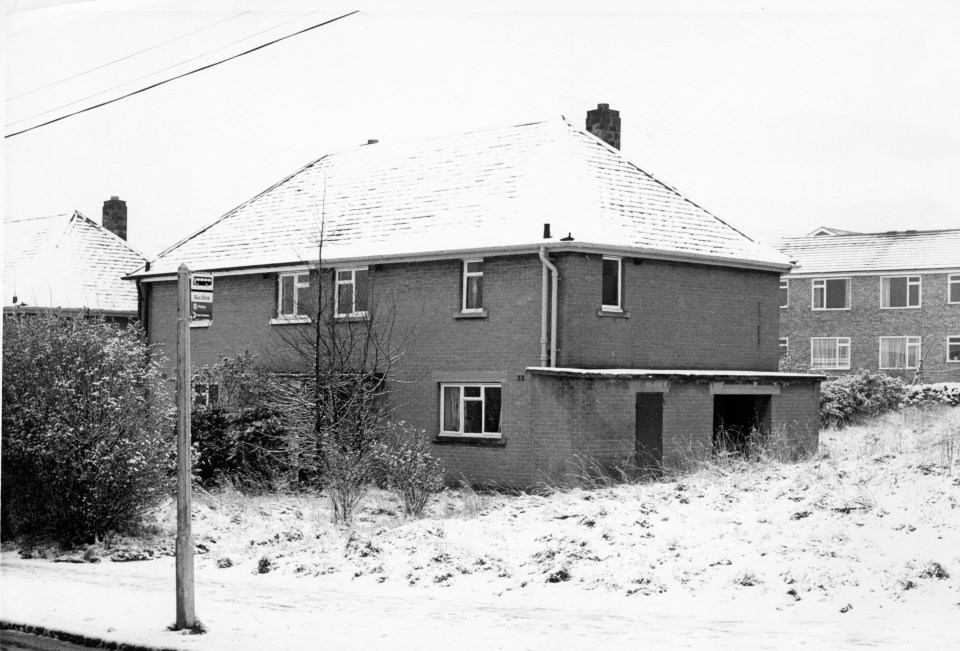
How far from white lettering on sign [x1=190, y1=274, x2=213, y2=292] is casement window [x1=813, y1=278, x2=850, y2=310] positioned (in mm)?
39437

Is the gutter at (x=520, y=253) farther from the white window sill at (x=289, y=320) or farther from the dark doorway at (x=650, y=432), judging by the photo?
the dark doorway at (x=650, y=432)

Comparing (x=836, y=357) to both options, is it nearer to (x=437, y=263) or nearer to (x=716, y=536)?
(x=437, y=263)

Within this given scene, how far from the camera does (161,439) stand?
1938 cm

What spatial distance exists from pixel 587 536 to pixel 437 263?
10611 millimetres

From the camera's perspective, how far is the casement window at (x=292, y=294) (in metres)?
28.0

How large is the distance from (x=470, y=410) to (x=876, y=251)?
2785 centimetres

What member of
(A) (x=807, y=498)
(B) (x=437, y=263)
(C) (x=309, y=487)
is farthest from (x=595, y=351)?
(A) (x=807, y=498)

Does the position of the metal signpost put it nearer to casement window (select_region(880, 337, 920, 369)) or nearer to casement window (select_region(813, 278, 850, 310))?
casement window (select_region(880, 337, 920, 369))

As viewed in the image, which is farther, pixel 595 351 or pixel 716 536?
pixel 595 351

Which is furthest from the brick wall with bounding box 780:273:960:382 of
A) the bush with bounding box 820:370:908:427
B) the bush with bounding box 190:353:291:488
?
the bush with bounding box 190:353:291:488

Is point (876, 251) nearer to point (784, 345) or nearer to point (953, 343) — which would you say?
point (953, 343)

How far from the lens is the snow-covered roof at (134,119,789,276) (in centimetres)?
2544

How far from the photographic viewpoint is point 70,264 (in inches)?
1494

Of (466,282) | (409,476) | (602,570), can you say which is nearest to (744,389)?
(466,282)
